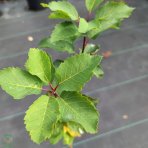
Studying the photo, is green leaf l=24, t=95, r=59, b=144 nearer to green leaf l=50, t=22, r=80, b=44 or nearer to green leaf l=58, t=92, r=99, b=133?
green leaf l=58, t=92, r=99, b=133

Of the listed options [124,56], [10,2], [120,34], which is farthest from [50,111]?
[10,2]

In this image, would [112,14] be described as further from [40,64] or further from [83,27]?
[40,64]

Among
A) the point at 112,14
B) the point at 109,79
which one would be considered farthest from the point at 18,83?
the point at 109,79

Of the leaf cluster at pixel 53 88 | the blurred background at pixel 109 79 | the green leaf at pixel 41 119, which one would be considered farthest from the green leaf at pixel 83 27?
the blurred background at pixel 109 79

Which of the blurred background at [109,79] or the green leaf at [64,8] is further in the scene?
the blurred background at [109,79]

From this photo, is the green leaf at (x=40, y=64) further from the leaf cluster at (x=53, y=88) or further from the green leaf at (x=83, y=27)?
the green leaf at (x=83, y=27)

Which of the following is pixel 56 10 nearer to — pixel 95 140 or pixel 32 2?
pixel 95 140

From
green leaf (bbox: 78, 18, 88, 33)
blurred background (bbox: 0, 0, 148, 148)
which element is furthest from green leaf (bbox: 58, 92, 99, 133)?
blurred background (bbox: 0, 0, 148, 148)
